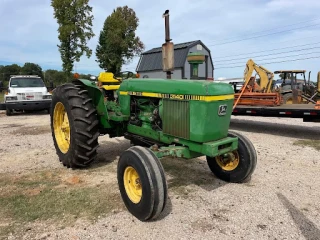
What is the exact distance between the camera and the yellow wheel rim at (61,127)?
200 inches

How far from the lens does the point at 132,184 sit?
11.0 ft

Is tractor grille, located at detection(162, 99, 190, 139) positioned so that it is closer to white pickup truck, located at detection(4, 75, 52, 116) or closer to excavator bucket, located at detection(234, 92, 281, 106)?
excavator bucket, located at detection(234, 92, 281, 106)

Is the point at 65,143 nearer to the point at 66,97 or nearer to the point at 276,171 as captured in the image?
the point at 66,97

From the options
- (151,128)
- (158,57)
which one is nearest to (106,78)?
(151,128)

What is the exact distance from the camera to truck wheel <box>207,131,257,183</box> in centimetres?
A: 393

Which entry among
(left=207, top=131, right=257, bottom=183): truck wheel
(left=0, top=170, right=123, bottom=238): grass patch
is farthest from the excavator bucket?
(left=0, top=170, right=123, bottom=238): grass patch

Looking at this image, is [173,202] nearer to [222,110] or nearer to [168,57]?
[222,110]

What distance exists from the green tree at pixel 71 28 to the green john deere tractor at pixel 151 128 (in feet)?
47.0

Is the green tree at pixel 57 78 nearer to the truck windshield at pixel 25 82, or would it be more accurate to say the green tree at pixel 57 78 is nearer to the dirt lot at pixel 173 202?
the truck windshield at pixel 25 82

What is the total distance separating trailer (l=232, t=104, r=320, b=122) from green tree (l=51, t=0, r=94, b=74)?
12.7 metres

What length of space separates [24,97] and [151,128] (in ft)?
31.9

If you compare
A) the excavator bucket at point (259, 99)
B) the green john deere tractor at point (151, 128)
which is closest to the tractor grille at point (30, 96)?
the green john deere tractor at point (151, 128)

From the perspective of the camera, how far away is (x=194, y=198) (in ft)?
11.9

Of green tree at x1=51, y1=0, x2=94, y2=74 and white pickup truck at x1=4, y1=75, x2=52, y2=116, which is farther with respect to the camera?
green tree at x1=51, y1=0, x2=94, y2=74
